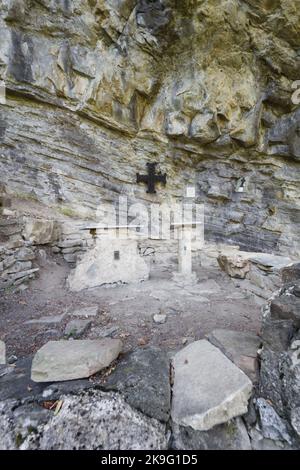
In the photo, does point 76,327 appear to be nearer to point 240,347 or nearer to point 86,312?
point 86,312

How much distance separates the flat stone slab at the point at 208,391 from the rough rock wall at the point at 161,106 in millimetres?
6556

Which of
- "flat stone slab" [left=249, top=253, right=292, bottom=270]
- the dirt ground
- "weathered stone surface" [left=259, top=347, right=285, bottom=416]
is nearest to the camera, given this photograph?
"weathered stone surface" [left=259, top=347, right=285, bottom=416]

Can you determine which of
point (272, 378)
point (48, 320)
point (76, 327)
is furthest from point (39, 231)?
point (272, 378)

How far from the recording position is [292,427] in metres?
1.29

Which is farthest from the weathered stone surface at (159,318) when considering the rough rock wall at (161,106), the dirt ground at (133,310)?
the rough rock wall at (161,106)

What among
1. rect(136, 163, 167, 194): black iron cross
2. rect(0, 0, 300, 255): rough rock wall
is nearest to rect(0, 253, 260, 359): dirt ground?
rect(0, 0, 300, 255): rough rock wall

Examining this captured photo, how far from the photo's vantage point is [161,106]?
7516mm

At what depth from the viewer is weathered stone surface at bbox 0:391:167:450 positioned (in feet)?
4.02

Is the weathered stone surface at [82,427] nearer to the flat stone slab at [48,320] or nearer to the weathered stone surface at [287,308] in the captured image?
the weathered stone surface at [287,308]

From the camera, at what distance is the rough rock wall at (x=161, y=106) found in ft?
20.7

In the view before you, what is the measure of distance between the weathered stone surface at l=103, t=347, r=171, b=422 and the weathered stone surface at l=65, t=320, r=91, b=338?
4.16 feet

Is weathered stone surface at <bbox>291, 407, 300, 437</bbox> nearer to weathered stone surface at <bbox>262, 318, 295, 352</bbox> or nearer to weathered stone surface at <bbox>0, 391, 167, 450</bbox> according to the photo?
weathered stone surface at <bbox>262, 318, 295, 352</bbox>

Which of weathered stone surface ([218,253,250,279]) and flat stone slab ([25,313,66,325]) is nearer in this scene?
flat stone slab ([25,313,66,325])

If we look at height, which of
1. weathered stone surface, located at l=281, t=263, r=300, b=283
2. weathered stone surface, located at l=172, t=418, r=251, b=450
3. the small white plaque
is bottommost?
weathered stone surface, located at l=172, t=418, r=251, b=450
